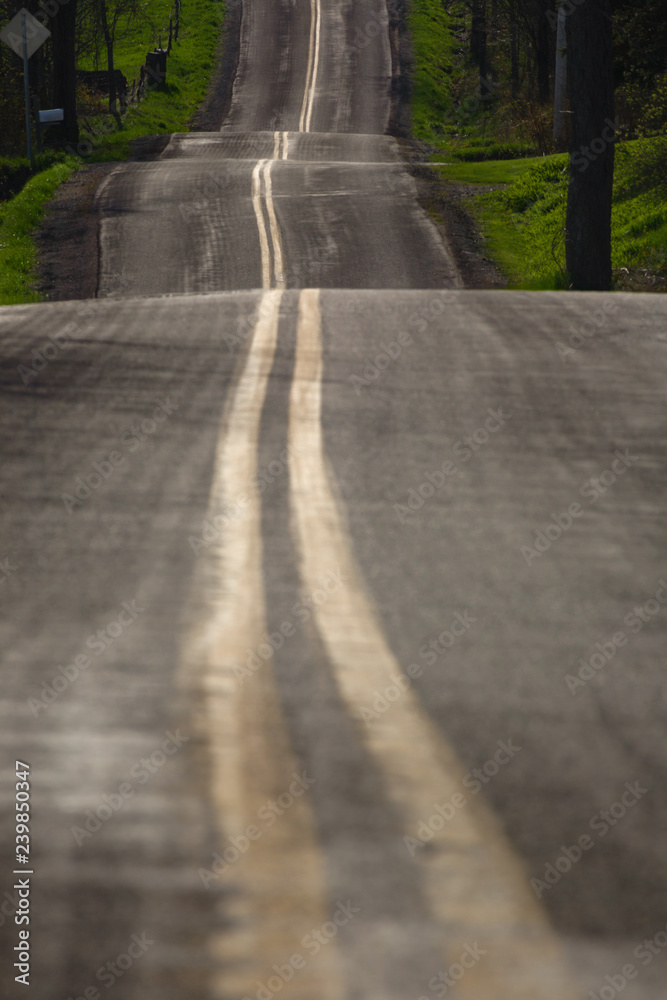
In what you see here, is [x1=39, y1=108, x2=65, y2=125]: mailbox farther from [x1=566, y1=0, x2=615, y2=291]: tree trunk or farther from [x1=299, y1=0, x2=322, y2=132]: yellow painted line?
[x1=566, y1=0, x2=615, y2=291]: tree trunk

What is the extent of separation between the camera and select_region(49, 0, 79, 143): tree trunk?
977 inches

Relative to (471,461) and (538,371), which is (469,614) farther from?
(538,371)

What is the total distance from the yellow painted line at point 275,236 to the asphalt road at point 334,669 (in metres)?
11.1

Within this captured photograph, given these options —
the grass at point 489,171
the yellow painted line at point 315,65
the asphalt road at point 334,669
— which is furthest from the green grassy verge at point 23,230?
the yellow painted line at point 315,65

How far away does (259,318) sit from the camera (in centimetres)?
355

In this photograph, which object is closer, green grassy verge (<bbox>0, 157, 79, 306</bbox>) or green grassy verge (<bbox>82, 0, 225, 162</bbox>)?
green grassy verge (<bbox>0, 157, 79, 306</bbox>)

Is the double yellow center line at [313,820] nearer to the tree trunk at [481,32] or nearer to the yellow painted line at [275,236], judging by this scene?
the yellow painted line at [275,236]

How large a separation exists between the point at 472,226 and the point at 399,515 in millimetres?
15968

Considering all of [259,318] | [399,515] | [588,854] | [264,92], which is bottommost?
[588,854]

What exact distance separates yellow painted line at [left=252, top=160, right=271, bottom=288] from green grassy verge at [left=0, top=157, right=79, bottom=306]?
127 inches

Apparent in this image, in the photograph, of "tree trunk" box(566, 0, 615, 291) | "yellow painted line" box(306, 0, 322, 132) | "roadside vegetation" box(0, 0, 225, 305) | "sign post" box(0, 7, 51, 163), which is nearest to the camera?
"tree trunk" box(566, 0, 615, 291)

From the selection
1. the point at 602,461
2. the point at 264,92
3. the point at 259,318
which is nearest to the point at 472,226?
the point at 259,318

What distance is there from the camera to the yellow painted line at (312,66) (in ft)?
103

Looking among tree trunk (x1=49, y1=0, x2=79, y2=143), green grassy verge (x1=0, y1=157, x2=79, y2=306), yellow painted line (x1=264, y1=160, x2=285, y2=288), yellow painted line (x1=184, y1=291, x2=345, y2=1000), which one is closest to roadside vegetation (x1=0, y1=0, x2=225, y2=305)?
green grassy verge (x1=0, y1=157, x2=79, y2=306)
